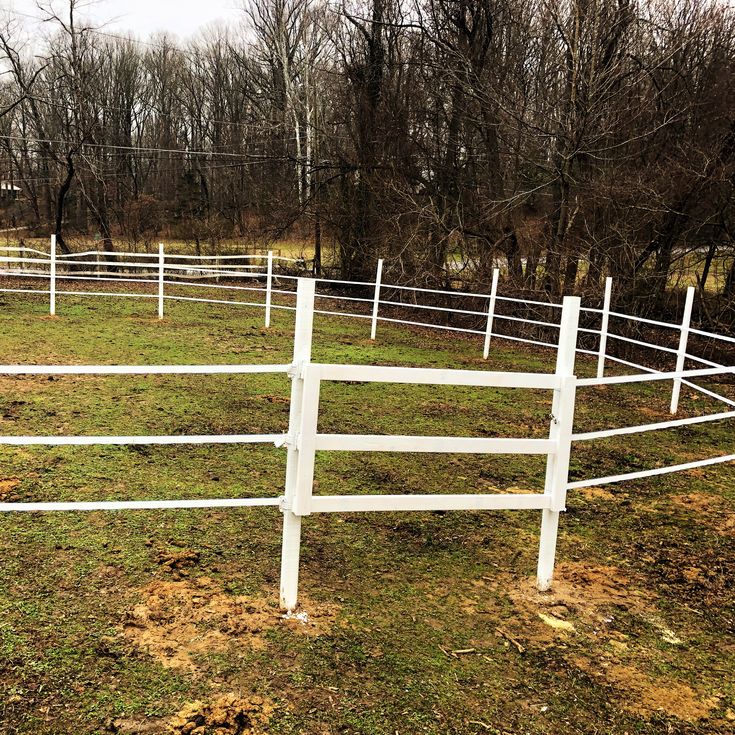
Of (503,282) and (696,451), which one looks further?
(503,282)

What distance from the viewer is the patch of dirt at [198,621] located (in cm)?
272

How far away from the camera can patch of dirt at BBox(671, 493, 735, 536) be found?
4.50m

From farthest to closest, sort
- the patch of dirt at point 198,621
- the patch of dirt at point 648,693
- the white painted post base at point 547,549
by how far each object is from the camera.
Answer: the white painted post base at point 547,549 < the patch of dirt at point 198,621 < the patch of dirt at point 648,693

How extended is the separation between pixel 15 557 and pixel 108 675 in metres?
1.19

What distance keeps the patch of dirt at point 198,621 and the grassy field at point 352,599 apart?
0.01m

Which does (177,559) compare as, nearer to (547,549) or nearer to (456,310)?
(547,549)

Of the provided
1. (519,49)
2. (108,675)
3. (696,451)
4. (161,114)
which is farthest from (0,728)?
(161,114)

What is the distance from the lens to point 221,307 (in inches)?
597

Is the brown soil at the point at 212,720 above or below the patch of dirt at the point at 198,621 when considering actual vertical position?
above

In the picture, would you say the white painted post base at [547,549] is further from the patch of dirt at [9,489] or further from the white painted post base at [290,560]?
the patch of dirt at [9,489]

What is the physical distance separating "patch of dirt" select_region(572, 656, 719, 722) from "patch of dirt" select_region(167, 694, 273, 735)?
4.32 feet

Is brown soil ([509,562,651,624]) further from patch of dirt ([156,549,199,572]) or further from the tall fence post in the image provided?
patch of dirt ([156,549,199,572])

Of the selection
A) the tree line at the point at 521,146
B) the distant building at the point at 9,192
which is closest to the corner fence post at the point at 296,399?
the tree line at the point at 521,146

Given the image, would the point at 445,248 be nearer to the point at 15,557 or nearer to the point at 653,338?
the point at 653,338
